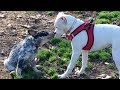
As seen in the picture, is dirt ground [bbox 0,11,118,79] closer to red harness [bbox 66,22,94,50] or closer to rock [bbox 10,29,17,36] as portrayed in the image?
rock [bbox 10,29,17,36]

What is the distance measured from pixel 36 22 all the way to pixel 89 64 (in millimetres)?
2375

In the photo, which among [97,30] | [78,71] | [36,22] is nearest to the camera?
[97,30]

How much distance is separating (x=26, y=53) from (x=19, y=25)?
232 centimetres

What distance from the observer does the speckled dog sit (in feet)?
20.0

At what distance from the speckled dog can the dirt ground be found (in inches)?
10.6

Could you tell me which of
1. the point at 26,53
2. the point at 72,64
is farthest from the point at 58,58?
the point at 72,64

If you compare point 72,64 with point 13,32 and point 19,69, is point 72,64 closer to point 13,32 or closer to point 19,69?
point 19,69

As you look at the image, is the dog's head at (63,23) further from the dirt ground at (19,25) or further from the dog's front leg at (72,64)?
the dirt ground at (19,25)

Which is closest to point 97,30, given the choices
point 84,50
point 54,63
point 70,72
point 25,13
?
point 84,50

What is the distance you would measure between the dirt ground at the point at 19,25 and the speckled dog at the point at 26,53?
0.27 m

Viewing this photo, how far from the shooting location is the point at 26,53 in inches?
240
